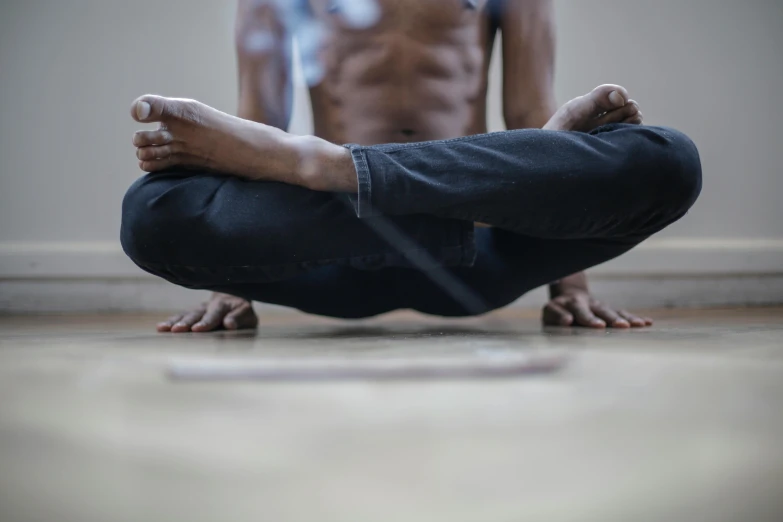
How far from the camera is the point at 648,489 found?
11.5 inches

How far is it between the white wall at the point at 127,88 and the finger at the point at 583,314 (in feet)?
2.51

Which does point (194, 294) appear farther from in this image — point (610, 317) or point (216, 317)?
point (610, 317)

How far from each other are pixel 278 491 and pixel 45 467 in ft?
0.43

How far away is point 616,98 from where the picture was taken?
81 cm

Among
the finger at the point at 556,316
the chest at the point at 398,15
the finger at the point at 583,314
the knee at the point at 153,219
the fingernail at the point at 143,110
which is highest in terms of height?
the chest at the point at 398,15

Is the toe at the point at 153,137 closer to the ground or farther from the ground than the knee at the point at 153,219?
farther from the ground

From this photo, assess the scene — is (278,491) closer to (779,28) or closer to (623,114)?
(623,114)

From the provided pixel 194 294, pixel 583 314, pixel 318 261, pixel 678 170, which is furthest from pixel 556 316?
pixel 194 294

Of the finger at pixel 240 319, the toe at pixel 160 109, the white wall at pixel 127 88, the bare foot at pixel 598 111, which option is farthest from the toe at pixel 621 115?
the white wall at pixel 127 88

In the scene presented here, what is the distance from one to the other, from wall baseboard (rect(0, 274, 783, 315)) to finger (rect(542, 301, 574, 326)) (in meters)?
0.70

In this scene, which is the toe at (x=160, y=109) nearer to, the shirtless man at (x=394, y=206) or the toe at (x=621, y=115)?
the shirtless man at (x=394, y=206)

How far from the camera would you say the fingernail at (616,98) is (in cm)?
80

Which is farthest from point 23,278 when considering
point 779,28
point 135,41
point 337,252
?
point 779,28

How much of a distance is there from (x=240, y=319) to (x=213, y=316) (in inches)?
1.9
